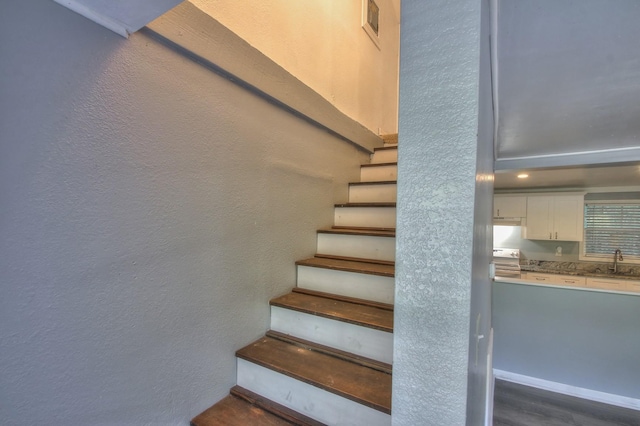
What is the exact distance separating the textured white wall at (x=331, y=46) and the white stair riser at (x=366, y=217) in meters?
0.92

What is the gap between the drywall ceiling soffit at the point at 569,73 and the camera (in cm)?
77

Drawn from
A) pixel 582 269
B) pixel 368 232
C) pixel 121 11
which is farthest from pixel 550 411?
pixel 121 11

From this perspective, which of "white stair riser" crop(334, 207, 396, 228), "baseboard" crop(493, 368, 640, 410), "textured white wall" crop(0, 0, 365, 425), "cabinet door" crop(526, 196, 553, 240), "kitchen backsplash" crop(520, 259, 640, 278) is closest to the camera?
"textured white wall" crop(0, 0, 365, 425)

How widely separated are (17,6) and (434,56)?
102cm

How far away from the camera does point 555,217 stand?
4.12m

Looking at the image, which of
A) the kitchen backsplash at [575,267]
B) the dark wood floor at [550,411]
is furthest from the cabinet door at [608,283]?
the dark wood floor at [550,411]

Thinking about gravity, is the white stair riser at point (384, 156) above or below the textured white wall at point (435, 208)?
above

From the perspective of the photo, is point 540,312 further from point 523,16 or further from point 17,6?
point 17,6

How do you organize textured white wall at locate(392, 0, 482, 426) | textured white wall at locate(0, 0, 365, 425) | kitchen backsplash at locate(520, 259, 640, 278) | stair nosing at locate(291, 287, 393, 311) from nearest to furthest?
textured white wall at locate(392, 0, 482, 426)
textured white wall at locate(0, 0, 365, 425)
stair nosing at locate(291, 287, 393, 311)
kitchen backsplash at locate(520, 259, 640, 278)

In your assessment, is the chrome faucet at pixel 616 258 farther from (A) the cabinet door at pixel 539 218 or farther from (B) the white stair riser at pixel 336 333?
(B) the white stair riser at pixel 336 333

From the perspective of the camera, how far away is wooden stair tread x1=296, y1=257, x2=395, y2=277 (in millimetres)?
1468

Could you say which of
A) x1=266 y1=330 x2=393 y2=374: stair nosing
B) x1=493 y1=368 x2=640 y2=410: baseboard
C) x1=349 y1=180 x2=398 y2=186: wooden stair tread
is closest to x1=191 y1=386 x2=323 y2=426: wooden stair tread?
x1=266 y1=330 x2=393 y2=374: stair nosing

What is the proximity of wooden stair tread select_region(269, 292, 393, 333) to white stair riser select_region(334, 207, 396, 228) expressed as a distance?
661 millimetres

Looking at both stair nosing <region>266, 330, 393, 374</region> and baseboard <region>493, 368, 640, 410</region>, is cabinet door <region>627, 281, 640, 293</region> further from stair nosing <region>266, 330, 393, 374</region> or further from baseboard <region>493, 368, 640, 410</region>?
stair nosing <region>266, 330, 393, 374</region>
